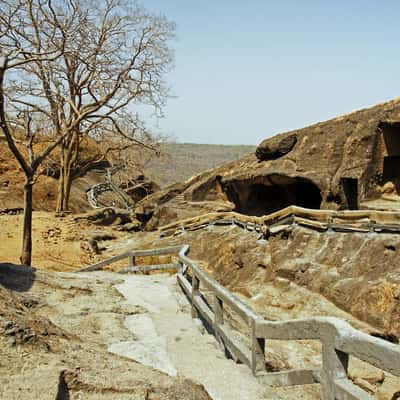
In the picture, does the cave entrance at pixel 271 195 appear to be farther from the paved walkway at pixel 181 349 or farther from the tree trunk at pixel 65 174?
the paved walkway at pixel 181 349

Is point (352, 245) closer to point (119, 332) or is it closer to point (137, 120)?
point (119, 332)

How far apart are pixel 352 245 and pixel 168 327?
6.54 m

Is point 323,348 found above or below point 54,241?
above

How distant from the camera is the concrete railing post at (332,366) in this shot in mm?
2721

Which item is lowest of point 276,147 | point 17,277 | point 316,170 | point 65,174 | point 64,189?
point 17,277

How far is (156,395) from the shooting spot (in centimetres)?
276

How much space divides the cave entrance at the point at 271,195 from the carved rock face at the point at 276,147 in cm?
135

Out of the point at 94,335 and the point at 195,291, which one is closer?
the point at 94,335

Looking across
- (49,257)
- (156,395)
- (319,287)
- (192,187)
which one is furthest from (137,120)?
(156,395)

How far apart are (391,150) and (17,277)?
14.7 m

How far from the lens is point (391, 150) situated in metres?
16.7

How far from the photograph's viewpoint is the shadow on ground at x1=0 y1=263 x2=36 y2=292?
5.98 m

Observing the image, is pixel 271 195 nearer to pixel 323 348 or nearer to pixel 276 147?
pixel 276 147

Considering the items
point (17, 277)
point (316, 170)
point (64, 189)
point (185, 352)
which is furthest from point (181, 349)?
point (64, 189)
